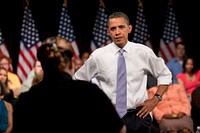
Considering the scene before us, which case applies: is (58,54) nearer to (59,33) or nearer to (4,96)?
(4,96)

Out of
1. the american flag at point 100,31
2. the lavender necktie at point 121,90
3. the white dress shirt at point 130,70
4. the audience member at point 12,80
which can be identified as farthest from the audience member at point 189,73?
the lavender necktie at point 121,90

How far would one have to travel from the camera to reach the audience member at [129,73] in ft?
13.5

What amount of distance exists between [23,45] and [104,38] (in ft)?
3.99

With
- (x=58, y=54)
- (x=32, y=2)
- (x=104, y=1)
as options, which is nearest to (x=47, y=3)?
(x=32, y=2)

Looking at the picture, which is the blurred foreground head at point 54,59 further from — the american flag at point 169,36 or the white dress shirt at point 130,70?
the american flag at point 169,36

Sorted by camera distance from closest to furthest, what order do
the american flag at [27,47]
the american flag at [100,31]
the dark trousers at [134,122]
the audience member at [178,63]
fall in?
the dark trousers at [134,122] < the audience member at [178,63] < the american flag at [27,47] < the american flag at [100,31]

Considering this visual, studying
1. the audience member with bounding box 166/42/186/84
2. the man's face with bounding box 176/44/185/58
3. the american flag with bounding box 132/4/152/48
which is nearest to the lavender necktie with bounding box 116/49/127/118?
the audience member with bounding box 166/42/186/84

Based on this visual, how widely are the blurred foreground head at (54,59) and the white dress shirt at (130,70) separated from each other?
191 cm

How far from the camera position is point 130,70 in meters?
4.18

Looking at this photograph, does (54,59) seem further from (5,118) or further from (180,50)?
(180,50)

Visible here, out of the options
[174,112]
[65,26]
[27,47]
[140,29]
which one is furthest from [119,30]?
[140,29]

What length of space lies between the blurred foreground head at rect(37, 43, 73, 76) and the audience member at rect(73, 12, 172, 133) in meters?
1.89

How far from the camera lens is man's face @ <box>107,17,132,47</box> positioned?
4.15 meters

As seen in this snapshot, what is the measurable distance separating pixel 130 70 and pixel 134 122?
1.19 feet
